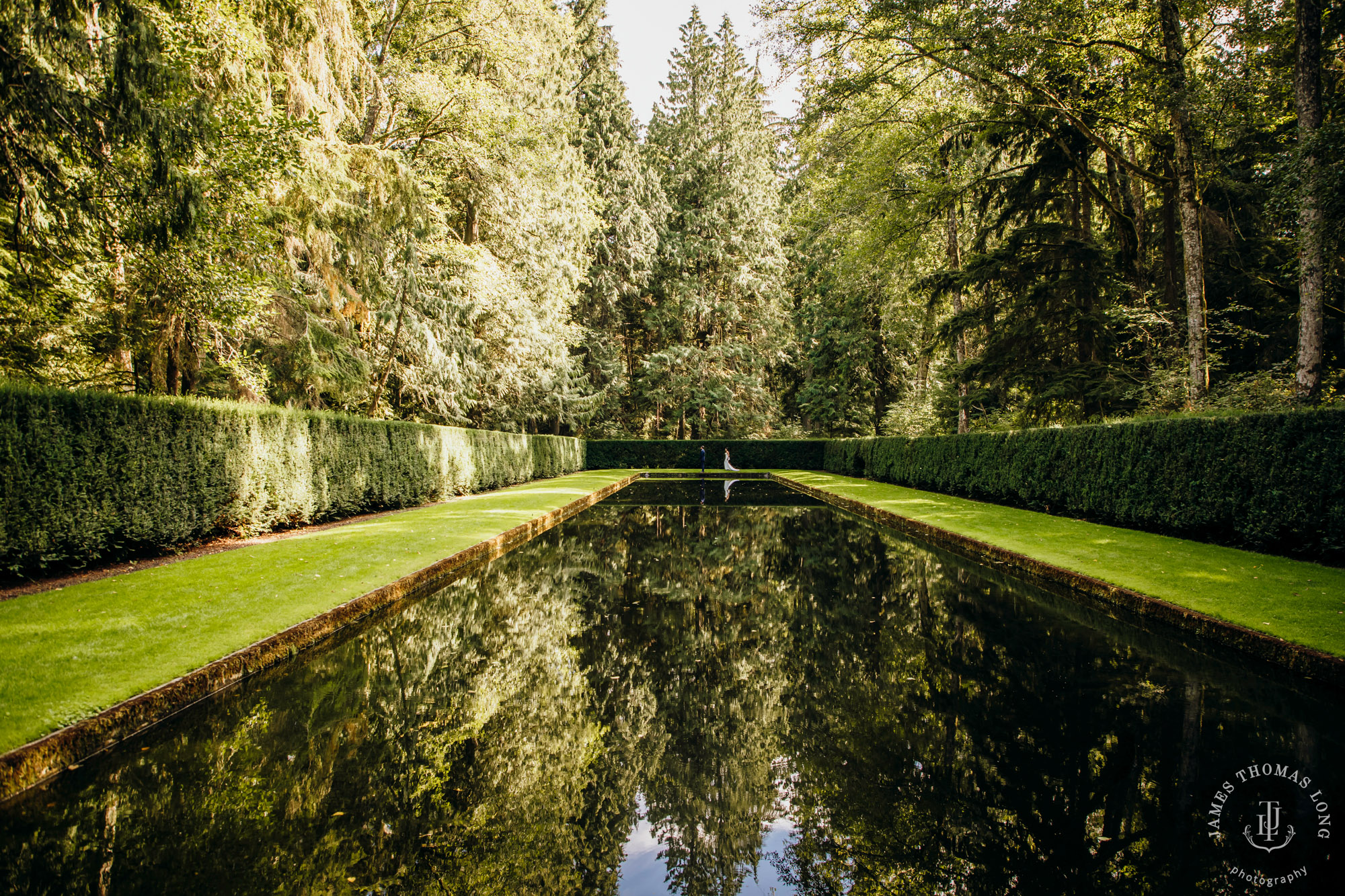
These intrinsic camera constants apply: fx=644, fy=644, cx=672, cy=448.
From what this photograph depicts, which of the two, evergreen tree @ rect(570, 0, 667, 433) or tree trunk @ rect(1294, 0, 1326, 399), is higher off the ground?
evergreen tree @ rect(570, 0, 667, 433)

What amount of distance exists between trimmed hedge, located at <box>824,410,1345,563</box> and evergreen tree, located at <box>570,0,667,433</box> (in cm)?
2489

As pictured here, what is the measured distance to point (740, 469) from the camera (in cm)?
3622

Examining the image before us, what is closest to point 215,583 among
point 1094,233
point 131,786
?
point 131,786

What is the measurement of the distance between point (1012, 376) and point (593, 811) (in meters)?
18.1

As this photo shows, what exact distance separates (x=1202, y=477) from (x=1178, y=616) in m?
4.56

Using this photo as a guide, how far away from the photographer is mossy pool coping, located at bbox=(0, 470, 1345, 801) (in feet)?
10.5

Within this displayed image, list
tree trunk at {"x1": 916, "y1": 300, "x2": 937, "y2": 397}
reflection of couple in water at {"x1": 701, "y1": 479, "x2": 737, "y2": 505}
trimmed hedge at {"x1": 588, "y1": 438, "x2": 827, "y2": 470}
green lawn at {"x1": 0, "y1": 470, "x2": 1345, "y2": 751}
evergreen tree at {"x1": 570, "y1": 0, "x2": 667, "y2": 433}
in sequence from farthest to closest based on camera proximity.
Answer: trimmed hedge at {"x1": 588, "y1": 438, "x2": 827, "y2": 470} < evergreen tree at {"x1": 570, "y1": 0, "x2": 667, "y2": 433} < tree trunk at {"x1": 916, "y1": 300, "x2": 937, "y2": 397} < reflection of couple in water at {"x1": 701, "y1": 479, "x2": 737, "y2": 505} < green lawn at {"x1": 0, "y1": 470, "x2": 1345, "y2": 751}

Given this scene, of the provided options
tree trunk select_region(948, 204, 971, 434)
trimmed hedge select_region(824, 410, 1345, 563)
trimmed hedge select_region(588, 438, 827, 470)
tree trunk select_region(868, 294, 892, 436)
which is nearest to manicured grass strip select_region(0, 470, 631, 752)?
trimmed hedge select_region(824, 410, 1345, 563)

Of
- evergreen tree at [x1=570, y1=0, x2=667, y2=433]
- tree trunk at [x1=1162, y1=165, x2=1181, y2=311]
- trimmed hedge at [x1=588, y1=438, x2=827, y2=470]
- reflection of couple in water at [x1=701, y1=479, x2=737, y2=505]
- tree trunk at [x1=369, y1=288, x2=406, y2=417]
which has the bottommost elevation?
reflection of couple in water at [x1=701, y1=479, x2=737, y2=505]

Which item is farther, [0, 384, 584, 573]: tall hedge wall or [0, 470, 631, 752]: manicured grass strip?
[0, 384, 584, 573]: tall hedge wall

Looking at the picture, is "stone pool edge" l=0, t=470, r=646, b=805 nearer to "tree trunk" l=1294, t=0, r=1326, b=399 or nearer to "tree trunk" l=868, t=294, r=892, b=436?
"tree trunk" l=1294, t=0, r=1326, b=399

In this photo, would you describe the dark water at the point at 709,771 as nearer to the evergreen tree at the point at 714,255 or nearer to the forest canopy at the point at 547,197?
the forest canopy at the point at 547,197

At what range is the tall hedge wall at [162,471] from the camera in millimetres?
6578

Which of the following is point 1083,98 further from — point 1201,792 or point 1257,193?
point 1201,792
